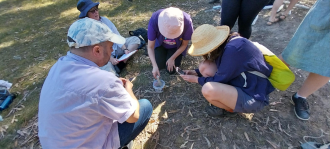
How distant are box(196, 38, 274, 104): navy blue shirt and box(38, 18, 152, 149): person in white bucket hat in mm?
1072

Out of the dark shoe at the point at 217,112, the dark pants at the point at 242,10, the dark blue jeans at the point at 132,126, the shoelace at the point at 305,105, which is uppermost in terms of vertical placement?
the dark pants at the point at 242,10

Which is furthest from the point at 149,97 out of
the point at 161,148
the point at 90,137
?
the point at 90,137

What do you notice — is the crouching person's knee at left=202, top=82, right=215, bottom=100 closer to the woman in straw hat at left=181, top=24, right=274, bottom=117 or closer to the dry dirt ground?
the woman in straw hat at left=181, top=24, right=274, bottom=117

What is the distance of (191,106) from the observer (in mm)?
2748

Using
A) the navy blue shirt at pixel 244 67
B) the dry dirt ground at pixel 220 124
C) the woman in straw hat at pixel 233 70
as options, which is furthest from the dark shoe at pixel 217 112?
the navy blue shirt at pixel 244 67

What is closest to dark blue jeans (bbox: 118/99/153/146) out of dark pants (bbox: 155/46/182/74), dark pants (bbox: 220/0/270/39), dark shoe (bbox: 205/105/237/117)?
dark shoe (bbox: 205/105/237/117)

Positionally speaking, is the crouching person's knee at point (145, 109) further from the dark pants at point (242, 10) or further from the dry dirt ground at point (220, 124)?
the dark pants at point (242, 10)

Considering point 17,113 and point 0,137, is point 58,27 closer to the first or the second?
point 17,113

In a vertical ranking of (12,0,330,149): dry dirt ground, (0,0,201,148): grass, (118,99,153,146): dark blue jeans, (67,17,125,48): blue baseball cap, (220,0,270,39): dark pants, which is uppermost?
(67,17,125,48): blue baseball cap

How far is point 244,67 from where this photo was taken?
1.97m

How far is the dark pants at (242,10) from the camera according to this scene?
255 centimetres

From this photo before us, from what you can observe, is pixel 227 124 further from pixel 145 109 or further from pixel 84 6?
pixel 84 6

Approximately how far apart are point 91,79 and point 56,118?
0.39m

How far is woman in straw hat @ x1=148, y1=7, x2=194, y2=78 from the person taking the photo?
8.04ft
